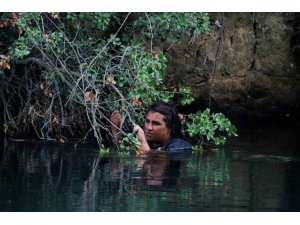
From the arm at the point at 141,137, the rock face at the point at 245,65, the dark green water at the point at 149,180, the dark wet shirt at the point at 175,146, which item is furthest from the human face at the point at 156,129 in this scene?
the rock face at the point at 245,65

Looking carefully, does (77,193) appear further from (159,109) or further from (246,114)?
(246,114)

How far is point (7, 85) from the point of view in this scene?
1291 centimetres

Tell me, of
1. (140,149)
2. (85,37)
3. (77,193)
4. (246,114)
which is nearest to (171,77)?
(246,114)

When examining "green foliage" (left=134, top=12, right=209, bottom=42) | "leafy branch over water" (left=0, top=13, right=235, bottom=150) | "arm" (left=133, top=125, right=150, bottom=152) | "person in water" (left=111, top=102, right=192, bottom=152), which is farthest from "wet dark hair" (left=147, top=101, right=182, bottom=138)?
"green foliage" (left=134, top=12, right=209, bottom=42)

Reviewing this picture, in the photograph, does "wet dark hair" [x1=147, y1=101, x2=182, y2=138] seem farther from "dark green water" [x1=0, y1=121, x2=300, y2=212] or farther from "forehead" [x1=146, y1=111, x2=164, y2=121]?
"dark green water" [x1=0, y1=121, x2=300, y2=212]

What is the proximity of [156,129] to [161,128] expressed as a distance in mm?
84

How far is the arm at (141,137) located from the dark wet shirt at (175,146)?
0.45m

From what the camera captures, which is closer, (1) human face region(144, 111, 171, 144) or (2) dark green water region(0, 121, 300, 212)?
(2) dark green water region(0, 121, 300, 212)

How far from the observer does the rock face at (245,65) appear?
53.2 feet

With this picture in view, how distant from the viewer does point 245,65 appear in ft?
55.0

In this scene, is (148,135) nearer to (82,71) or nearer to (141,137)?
(141,137)

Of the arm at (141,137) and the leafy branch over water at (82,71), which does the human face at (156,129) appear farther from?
the arm at (141,137)

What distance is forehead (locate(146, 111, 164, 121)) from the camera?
11677mm

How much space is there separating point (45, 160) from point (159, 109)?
1.79 meters
